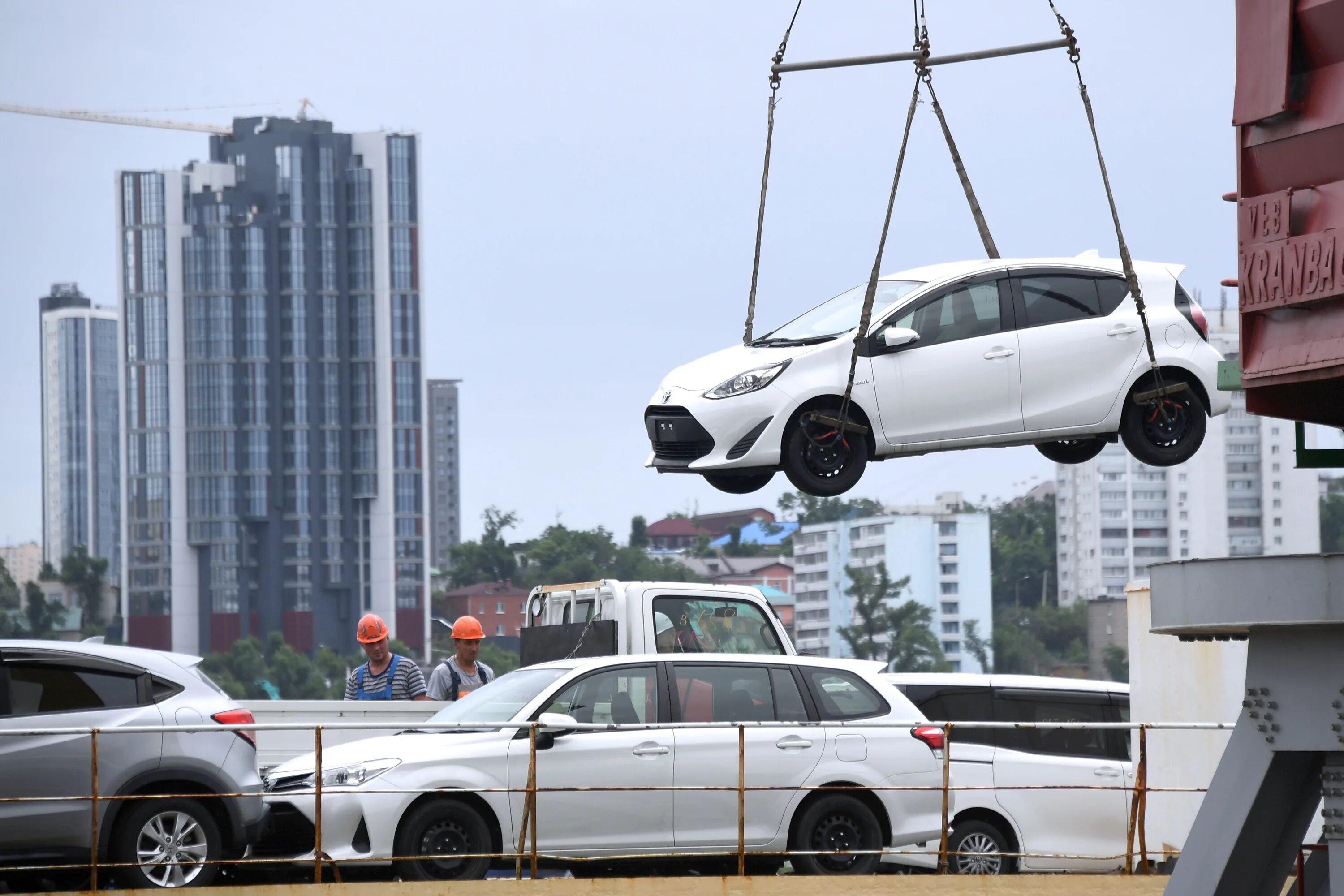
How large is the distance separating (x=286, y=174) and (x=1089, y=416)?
10764 cm

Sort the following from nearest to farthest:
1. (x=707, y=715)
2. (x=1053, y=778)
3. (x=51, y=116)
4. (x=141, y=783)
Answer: (x=141, y=783)
(x=707, y=715)
(x=1053, y=778)
(x=51, y=116)

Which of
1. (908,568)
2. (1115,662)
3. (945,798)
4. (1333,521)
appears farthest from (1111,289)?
(1333,521)

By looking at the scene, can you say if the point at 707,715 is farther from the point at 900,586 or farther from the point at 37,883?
the point at 900,586

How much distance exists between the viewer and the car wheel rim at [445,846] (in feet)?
33.5

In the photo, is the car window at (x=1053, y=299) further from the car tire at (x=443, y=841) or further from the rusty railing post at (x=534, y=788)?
the car tire at (x=443, y=841)

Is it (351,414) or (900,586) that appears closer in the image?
(351,414)

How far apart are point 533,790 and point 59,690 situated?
2.54 m

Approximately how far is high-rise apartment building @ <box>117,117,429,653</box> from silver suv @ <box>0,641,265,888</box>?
103 m

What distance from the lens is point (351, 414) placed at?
113 meters

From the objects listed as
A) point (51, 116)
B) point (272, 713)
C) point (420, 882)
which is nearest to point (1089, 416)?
point (420, 882)

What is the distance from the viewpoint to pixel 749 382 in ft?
32.6

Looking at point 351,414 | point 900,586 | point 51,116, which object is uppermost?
point 51,116

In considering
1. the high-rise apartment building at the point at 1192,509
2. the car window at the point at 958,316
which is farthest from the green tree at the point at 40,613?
the car window at the point at 958,316

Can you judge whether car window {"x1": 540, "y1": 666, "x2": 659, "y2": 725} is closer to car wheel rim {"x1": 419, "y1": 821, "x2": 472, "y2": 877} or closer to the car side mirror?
car wheel rim {"x1": 419, "y1": 821, "x2": 472, "y2": 877}
